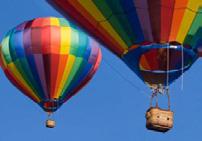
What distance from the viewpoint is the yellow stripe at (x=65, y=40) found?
28.9m

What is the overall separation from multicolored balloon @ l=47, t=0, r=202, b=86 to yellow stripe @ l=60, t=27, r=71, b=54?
26.2 ft

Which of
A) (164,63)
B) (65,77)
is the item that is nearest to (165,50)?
(164,63)

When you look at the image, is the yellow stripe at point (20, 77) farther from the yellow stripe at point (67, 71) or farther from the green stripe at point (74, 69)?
the green stripe at point (74, 69)

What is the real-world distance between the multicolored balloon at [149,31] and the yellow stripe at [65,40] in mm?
7998

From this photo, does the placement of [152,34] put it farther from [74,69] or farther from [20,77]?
[20,77]

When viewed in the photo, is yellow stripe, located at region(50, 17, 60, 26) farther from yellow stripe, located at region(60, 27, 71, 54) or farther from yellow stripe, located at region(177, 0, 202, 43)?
yellow stripe, located at region(177, 0, 202, 43)

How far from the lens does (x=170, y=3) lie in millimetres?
19578

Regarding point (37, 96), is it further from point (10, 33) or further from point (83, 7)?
point (83, 7)

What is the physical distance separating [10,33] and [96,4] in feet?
31.7

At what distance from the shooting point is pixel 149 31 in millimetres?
19984

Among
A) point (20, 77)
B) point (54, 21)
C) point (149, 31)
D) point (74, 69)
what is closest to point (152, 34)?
point (149, 31)

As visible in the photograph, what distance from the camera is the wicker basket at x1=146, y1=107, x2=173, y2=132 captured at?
Answer: 63.6 feet

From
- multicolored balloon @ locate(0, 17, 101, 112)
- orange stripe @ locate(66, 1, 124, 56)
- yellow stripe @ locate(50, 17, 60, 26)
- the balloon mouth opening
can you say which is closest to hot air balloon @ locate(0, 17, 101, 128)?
multicolored balloon @ locate(0, 17, 101, 112)

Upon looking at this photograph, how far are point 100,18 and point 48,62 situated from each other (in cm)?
856
